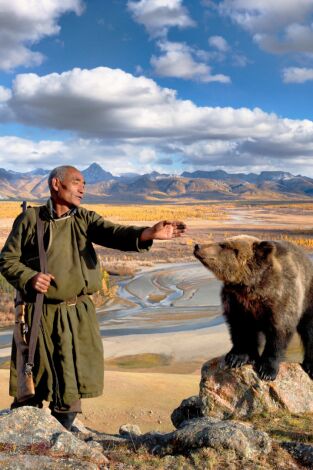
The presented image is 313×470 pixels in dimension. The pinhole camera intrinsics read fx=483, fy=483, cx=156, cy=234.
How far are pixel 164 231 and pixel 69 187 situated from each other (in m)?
1.09

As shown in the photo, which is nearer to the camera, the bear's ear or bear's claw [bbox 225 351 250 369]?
the bear's ear

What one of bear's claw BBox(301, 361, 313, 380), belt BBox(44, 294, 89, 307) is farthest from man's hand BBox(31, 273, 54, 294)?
bear's claw BBox(301, 361, 313, 380)

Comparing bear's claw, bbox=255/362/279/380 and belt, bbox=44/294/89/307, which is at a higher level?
belt, bbox=44/294/89/307

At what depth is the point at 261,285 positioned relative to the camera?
5625mm

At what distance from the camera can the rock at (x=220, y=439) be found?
15.1 ft

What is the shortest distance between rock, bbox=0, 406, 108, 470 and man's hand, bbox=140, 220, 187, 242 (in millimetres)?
2065

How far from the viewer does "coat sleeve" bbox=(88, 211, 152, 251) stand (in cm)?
502

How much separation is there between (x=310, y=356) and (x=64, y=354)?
347cm

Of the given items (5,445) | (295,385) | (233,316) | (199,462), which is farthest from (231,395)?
(5,445)

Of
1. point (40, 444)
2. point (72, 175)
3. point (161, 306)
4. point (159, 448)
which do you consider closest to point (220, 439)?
point (159, 448)

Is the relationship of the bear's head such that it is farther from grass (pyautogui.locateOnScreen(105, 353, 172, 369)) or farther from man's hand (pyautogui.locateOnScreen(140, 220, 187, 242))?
grass (pyautogui.locateOnScreen(105, 353, 172, 369))

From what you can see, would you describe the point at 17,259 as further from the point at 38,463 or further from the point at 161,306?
the point at 161,306

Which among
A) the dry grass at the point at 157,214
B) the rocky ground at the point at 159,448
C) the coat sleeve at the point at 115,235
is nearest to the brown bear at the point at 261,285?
the coat sleeve at the point at 115,235

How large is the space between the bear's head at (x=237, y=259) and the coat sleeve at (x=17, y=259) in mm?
1897
